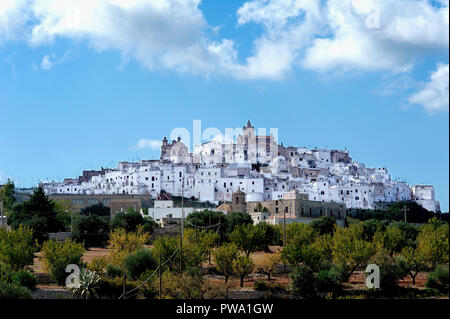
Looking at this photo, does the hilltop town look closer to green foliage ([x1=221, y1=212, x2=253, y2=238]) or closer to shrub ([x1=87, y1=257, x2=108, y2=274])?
green foliage ([x1=221, y1=212, x2=253, y2=238])

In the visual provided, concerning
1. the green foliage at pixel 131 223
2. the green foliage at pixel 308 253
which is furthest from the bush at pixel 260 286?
the green foliage at pixel 131 223

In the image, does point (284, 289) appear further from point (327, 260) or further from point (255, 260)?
point (255, 260)

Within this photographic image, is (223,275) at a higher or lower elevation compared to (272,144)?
lower

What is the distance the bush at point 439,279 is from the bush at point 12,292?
17091mm

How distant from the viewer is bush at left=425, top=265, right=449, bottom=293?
96.6 feet

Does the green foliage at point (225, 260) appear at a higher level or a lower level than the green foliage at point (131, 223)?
lower

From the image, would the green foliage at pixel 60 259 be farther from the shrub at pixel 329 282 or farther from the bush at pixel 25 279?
the shrub at pixel 329 282

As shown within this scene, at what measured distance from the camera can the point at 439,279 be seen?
29.9 meters

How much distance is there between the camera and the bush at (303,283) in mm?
29044

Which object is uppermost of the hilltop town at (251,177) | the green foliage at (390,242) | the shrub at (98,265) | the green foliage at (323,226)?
the hilltop town at (251,177)

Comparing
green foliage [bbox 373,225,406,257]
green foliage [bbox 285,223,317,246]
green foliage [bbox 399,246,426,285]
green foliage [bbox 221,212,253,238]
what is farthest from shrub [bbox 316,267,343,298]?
green foliage [bbox 221,212,253,238]
